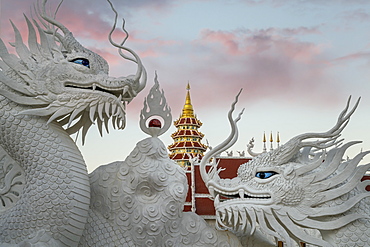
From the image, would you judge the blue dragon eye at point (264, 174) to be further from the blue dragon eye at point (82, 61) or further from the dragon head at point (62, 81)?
the blue dragon eye at point (82, 61)

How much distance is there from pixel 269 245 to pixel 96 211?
1628 mm

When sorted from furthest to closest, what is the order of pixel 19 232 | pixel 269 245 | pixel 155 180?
1. pixel 269 245
2. pixel 155 180
3. pixel 19 232

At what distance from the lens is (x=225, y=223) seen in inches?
182

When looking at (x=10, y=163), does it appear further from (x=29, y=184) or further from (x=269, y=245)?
(x=269, y=245)

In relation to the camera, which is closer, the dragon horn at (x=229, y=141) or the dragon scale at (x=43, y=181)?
the dragon scale at (x=43, y=181)

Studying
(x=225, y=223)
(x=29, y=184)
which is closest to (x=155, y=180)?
(x=225, y=223)

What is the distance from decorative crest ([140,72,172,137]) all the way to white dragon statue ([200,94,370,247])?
1.64 ft

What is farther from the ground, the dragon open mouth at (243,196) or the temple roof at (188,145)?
the temple roof at (188,145)

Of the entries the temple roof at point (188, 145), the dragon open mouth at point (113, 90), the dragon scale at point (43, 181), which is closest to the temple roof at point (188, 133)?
the temple roof at point (188, 145)

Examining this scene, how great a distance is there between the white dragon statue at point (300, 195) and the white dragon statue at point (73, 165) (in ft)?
1.27

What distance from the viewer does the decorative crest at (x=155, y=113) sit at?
4645 millimetres

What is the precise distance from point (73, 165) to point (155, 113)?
87 cm

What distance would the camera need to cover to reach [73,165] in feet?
14.0

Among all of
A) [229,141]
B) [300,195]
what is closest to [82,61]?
[229,141]
